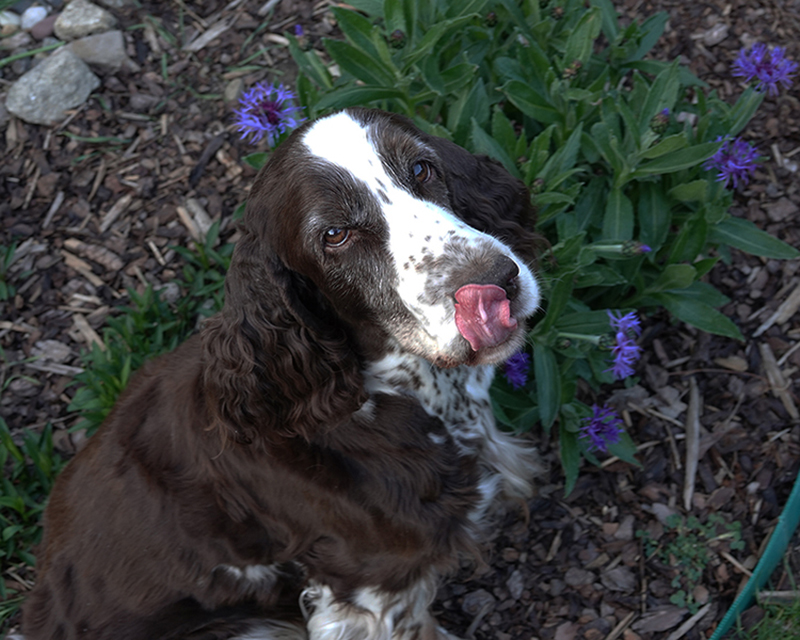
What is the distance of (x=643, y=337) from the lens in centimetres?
359

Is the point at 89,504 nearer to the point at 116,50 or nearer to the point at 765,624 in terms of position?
the point at 765,624

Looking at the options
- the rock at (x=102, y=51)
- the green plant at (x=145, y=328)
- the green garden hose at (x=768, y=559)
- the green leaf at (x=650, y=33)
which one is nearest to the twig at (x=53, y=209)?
the green plant at (x=145, y=328)

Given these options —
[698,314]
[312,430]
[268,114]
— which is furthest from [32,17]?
[698,314]

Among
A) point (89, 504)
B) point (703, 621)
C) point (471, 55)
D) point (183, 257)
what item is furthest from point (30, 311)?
point (703, 621)

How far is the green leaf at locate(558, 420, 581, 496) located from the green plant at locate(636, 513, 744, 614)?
0.43 meters

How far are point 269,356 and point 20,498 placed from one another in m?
1.81

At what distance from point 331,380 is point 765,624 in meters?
1.90

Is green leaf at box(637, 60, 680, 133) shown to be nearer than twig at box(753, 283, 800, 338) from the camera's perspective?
Yes

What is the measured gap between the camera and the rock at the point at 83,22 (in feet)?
15.0

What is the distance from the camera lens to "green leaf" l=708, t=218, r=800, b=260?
3105 millimetres

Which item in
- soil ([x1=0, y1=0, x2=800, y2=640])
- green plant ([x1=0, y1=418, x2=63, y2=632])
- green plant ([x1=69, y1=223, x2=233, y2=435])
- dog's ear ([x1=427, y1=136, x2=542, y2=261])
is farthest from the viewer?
green plant ([x1=69, y1=223, x2=233, y2=435])

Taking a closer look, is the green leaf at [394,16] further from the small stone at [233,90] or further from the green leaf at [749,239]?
the small stone at [233,90]

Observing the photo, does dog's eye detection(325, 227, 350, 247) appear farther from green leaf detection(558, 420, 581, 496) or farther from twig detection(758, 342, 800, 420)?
A: twig detection(758, 342, 800, 420)

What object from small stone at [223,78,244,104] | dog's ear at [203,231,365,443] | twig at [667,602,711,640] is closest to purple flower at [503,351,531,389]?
dog's ear at [203,231,365,443]
